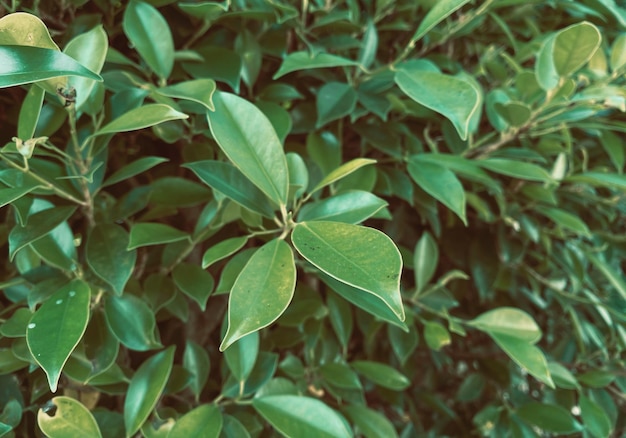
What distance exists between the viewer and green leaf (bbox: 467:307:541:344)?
680 mm

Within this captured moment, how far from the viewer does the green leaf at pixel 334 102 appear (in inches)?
24.8

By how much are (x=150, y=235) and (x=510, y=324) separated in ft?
1.51

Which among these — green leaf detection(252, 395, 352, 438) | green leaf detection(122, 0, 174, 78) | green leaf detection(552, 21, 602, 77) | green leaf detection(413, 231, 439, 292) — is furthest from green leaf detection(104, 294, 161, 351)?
green leaf detection(552, 21, 602, 77)

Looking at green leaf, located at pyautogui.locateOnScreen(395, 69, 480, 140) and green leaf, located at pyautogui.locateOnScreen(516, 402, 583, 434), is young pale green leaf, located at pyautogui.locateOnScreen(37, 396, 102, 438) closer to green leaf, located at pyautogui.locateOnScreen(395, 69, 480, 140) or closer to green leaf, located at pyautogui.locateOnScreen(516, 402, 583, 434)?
green leaf, located at pyautogui.locateOnScreen(395, 69, 480, 140)

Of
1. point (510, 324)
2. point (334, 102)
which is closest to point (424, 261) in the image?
point (510, 324)

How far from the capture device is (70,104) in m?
0.46

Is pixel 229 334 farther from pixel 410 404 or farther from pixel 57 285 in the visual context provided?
pixel 410 404

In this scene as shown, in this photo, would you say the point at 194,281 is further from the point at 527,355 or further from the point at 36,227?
the point at 527,355

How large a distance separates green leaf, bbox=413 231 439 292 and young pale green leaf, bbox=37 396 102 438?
446mm

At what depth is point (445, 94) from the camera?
507mm

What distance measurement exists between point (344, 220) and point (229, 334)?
0.15 meters

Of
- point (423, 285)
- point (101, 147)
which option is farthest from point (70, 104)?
point (423, 285)

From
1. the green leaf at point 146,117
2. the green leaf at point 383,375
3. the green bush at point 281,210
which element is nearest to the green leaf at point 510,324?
the green bush at point 281,210

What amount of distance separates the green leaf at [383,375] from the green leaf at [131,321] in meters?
0.32
